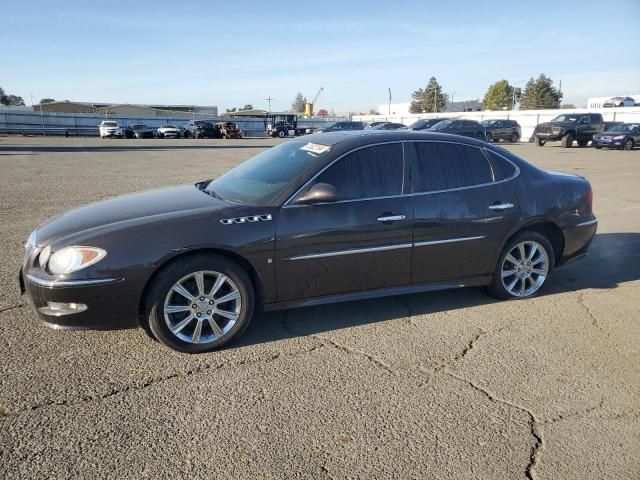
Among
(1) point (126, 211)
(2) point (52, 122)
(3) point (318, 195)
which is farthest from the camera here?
(2) point (52, 122)

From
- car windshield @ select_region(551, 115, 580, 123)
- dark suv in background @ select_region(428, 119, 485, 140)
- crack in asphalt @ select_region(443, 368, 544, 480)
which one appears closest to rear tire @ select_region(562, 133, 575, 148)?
car windshield @ select_region(551, 115, 580, 123)

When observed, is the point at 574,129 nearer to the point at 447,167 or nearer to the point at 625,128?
the point at 625,128

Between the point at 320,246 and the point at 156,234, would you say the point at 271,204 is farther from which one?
the point at 156,234

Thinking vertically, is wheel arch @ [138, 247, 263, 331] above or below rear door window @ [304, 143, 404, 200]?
below

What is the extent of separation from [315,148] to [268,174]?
46cm

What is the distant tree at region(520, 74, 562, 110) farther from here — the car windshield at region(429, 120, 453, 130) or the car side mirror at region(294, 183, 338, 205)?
the car side mirror at region(294, 183, 338, 205)

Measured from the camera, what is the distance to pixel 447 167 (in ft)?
15.1

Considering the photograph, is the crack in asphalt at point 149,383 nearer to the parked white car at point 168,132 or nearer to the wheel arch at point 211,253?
the wheel arch at point 211,253

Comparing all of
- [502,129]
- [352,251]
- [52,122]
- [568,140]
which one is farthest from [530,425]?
[52,122]

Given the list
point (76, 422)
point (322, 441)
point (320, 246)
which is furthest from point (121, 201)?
point (322, 441)

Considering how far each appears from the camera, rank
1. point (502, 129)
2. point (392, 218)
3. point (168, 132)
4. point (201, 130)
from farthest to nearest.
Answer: point (201, 130) → point (168, 132) → point (502, 129) → point (392, 218)

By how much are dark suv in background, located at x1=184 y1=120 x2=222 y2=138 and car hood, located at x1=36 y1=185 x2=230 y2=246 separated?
43.0m

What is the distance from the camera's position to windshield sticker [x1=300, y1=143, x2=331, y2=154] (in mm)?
4328

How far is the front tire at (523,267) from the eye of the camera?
482 centimetres
